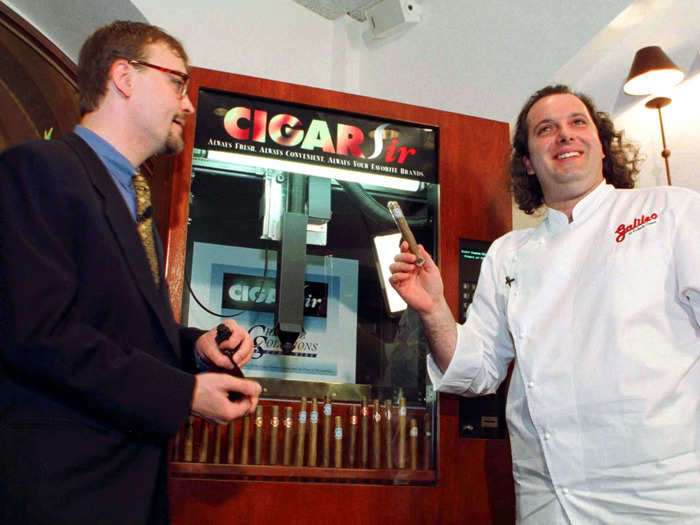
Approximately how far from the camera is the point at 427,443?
6.86ft

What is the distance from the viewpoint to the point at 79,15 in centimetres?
296

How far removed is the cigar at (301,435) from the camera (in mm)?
1956

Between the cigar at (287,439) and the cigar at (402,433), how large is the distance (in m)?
0.35

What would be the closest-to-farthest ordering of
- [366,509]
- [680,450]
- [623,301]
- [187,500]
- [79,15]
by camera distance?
[680,450] → [623,301] → [187,500] → [366,509] → [79,15]

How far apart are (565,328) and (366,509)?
777 mm

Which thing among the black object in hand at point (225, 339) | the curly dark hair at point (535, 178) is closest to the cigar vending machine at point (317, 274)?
the curly dark hair at point (535, 178)

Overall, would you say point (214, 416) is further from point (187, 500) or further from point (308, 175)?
point (308, 175)

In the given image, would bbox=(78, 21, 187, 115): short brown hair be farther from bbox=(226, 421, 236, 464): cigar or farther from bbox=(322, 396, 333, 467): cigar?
bbox=(322, 396, 333, 467): cigar

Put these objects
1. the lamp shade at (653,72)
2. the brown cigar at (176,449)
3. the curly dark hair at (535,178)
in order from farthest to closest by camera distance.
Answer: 1. the lamp shade at (653,72)
2. the curly dark hair at (535,178)
3. the brown cigar at (176,449)

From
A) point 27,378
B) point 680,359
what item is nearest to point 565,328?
point 680,359

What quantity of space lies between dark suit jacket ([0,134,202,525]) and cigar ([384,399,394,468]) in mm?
939

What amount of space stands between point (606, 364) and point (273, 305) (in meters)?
1.06

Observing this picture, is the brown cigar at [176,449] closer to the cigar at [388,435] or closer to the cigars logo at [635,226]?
the cigar at [388,435]

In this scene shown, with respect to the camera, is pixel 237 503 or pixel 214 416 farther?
pixel 237 503
